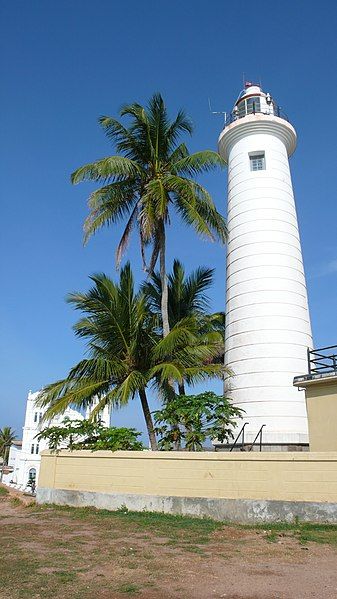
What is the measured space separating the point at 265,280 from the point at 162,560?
1056cm

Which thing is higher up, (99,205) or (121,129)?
(121,129)

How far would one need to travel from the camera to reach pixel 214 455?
1099cm

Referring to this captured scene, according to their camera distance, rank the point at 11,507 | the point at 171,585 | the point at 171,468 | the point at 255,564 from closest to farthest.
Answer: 1. the point at 171,585
2. the point at 255,564
3. the point at 171,468
4. the point at 11,507

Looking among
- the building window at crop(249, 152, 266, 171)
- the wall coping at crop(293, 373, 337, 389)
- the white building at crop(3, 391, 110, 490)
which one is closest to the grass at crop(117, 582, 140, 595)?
the wall coping at crop(293, 373, 337, 389)

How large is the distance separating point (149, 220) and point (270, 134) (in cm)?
579

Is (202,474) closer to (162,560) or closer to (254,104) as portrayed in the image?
(162,560)

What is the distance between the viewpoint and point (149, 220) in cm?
1627

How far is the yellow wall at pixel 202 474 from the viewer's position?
389 inches

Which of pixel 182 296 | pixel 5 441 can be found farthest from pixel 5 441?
pixel 182 296

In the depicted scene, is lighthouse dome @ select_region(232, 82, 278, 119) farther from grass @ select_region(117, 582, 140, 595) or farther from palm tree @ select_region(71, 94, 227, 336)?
grass @ select_region(117, 582, 140, 595)

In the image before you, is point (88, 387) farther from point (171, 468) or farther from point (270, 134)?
point (270, 134)

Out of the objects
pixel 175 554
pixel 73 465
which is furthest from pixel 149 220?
pixel 175 554

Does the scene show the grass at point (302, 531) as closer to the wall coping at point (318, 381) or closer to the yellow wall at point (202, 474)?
the yellow wall at point (202, 474)

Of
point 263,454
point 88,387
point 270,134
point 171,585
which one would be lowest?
point 171,585
